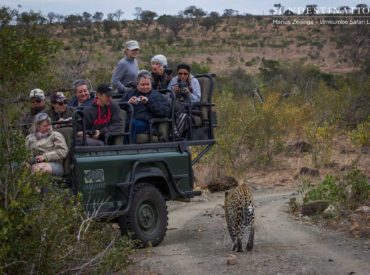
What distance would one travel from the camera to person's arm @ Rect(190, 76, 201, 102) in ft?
40.5

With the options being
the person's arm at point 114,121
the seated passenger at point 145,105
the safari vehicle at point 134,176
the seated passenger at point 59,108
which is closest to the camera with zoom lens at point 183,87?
the safari vehicle at point 134,176

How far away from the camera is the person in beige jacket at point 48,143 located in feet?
30.3

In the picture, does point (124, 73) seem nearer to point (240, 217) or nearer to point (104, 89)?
point (104, 89)

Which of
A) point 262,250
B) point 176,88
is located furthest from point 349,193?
point 262,250

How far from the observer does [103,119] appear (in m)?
10.2

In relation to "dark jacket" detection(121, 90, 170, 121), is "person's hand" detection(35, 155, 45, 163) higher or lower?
lower

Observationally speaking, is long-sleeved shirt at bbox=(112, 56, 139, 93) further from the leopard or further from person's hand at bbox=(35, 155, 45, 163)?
person's hand at bbox=(35, 155, 45, 163)

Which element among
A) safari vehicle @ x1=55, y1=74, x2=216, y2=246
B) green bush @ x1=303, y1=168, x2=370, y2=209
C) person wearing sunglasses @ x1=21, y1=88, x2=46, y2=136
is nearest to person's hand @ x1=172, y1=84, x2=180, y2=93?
safari vehicle @ x1=55, y1=74, x2=216, y2=246

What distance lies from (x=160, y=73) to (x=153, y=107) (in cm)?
156

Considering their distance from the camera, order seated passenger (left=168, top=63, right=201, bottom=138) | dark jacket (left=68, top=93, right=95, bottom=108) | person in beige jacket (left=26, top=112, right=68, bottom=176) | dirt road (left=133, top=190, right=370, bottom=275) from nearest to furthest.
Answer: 1. dirt road (left=133, top=190, right=370, bottom=275)
2. person in beige jacket (left=26, top=112, right=68, bottom=176)
3. dark jacket (left=68, top=93, right=95, bottom=108)
4. seated passenger (left=168, top=63, right=201, bottom=138)

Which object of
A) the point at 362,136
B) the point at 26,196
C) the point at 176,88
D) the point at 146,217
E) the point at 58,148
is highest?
the point at 176,88

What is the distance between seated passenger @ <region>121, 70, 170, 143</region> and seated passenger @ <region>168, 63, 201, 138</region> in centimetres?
51

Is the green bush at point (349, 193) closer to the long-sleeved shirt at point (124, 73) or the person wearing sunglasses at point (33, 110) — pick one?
the long-sleeved shirt at point (124, 73)

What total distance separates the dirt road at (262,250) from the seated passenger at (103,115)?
5.26 ft
